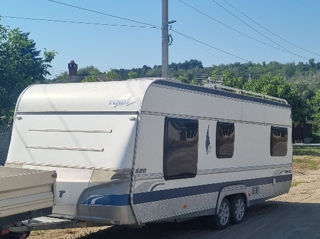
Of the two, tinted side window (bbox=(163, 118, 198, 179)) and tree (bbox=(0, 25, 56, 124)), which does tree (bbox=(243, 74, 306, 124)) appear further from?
tinted side window (bbox=(163, 118, 198, 179))

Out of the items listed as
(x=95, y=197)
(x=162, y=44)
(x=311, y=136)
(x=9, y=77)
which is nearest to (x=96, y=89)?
(x=95, y=197)

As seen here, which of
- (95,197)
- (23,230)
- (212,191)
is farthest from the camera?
(212,191)

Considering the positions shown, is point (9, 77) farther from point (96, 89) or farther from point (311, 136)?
point (311, 136)

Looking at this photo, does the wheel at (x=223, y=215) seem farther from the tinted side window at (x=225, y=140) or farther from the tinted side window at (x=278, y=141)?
the tinted side window at (x=278, y=141)

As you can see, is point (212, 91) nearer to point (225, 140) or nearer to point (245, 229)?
point (225, 140)

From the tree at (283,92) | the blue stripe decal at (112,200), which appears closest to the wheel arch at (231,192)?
the blue stripe decal at (112,200)

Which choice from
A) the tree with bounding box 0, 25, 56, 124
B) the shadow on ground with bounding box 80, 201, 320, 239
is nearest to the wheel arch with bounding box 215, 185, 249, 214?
the shadow on ground with bounding box 80, 201, 320, 239

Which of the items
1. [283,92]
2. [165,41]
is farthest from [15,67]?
[283,92]

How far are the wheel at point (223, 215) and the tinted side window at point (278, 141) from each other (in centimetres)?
254

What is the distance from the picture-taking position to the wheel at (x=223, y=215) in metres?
9.81

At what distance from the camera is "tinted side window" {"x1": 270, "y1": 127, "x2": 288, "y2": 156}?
1220 cm

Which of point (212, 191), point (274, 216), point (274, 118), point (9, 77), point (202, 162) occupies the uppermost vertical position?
point (9, 77)

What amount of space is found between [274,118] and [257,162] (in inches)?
61.5

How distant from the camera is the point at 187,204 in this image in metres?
8.75
